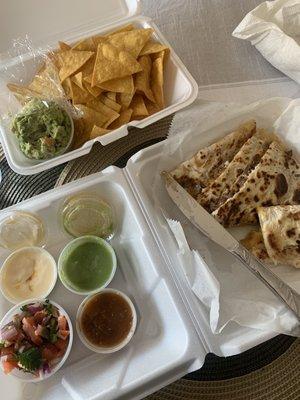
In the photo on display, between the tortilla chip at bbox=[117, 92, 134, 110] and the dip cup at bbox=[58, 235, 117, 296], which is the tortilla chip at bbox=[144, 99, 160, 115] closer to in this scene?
the tortilla chip at bbox=[117, 92, 134, 110]

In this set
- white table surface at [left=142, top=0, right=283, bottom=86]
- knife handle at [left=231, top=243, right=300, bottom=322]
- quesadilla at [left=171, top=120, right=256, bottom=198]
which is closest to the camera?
knife handle at [left=231, top=243, right=300, bottom=322]

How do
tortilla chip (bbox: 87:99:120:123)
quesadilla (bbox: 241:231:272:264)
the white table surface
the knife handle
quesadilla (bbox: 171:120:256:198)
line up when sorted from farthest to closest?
the white table surface → tortilla chip (bbox: 87:99:120:123) → quesadilla (bbox: 171:120:256:198) → quesadilla (bbox: 241:231:272:264) → the knife handle

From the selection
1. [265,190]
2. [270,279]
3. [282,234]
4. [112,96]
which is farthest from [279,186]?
[112,96]

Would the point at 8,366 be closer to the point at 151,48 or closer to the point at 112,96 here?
the point at 112,96

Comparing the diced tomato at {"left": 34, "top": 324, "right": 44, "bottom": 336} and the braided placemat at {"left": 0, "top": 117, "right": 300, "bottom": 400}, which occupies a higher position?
the diced tomato at {"left": 34, "top": 324, "right": 44, "bottom": 336}

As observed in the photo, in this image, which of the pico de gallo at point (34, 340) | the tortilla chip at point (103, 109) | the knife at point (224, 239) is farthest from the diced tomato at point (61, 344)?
the tortilla chip at point (103, 109)

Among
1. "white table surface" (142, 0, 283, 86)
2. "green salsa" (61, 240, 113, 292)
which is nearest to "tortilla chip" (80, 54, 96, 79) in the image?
"white table surface" (142, 0, 283, 86)

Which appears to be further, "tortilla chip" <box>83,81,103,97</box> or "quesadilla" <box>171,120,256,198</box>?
"tortilla chip" <box>83,81,103,97</box>
